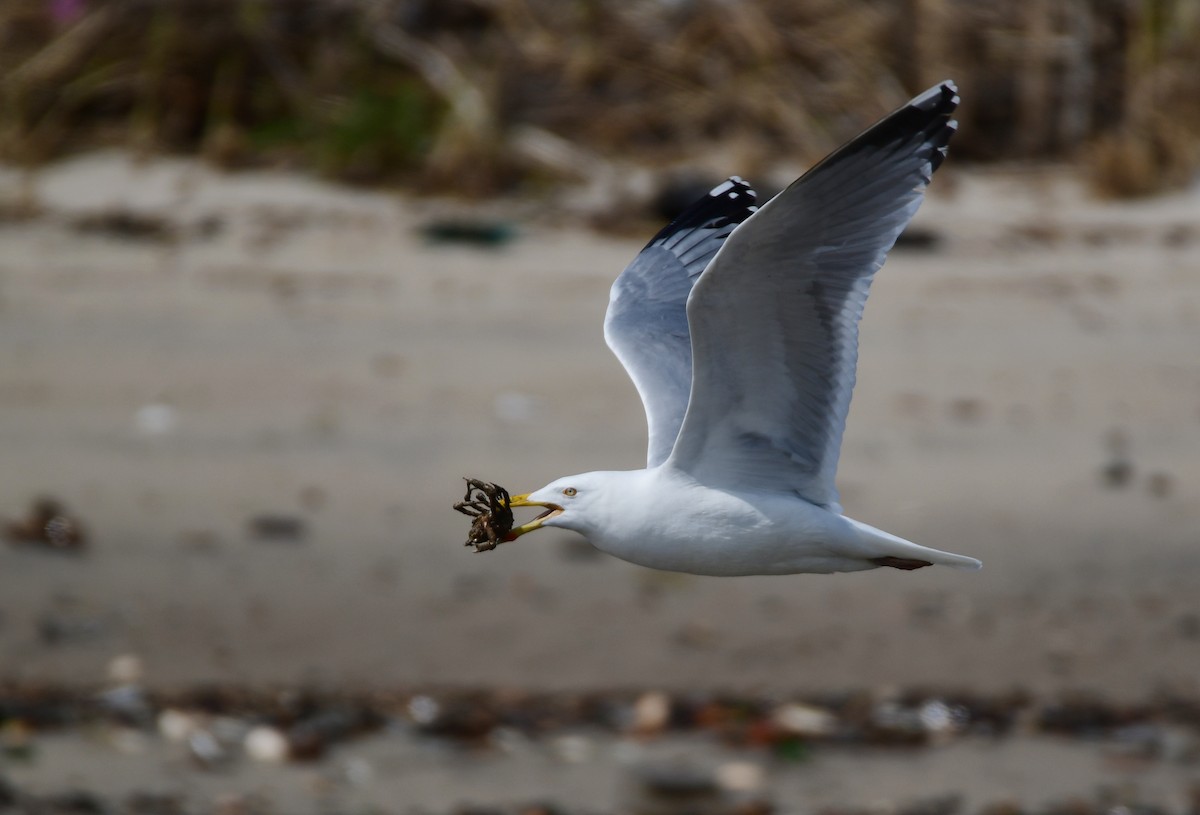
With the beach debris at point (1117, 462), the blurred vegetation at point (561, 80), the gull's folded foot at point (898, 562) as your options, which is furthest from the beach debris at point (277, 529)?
the gull's folded foot at point (898, 562)

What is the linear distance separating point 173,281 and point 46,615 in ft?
8.52

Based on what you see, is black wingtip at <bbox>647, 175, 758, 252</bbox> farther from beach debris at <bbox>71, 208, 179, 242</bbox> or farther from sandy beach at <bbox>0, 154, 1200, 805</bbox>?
beach debris at <bbox>71, 208, 179, 242</bbox>

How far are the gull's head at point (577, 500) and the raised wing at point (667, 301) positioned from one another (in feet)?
1.92

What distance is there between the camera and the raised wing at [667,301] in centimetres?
481

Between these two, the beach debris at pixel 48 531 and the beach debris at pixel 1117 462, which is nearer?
the beach debris at pixel 48 531

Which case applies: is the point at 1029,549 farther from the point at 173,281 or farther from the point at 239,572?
the point at 173,281

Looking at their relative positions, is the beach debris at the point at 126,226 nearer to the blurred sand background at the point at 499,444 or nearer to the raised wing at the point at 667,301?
the blurred sand background at the point at 499,444

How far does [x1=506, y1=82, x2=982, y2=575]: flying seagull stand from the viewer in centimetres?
391

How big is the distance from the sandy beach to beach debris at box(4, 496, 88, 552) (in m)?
0.06

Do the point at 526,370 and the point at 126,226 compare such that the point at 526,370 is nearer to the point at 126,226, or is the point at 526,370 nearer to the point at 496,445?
the point at 496,445

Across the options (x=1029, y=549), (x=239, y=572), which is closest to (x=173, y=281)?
(x=239, y=572)

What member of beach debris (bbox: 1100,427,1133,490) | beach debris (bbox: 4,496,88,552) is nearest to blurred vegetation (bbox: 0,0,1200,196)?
beach debris (bbox: 1100,427,1133,490)

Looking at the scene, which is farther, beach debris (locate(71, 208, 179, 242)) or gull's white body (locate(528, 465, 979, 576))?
beach debris (locate(71, 208, 179, 242))

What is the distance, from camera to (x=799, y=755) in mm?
9797
